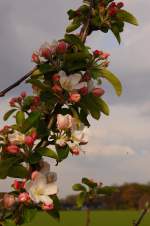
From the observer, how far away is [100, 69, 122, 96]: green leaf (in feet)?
7.86

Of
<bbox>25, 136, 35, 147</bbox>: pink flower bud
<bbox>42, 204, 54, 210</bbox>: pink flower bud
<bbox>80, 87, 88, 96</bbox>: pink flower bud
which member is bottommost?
<bbox>42, 204, 54, 210</bbox>: pink flower bud

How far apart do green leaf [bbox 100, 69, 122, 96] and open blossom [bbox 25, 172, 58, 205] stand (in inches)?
22.3

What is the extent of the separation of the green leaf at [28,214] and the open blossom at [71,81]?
1.63 feet

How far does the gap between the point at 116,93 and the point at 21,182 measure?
2.14 ft

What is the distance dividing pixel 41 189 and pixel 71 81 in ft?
1.47

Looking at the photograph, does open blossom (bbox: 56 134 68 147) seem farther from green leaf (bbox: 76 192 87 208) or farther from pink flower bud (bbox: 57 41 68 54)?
green leaf (bbox: 76 192 87 208)

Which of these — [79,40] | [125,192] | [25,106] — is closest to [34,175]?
[25,106]

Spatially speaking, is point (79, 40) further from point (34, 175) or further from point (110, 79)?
point (34, 175)

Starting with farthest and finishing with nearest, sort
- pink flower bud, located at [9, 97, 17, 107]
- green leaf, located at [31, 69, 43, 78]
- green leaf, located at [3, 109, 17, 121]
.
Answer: green leaf, located at [3, 109, 17, 121], pink flower bud, located at [9, 97, 17, 107], green leaf, located at [31, 69, 43, 78]

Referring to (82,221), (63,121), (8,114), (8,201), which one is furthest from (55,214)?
(82,221)

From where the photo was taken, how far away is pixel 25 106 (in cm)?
237

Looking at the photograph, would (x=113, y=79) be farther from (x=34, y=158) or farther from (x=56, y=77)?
(x=34, y=158)

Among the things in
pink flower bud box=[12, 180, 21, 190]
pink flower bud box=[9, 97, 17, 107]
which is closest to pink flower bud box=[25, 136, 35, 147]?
pink flower bud box=[12, 180, 21, 190]

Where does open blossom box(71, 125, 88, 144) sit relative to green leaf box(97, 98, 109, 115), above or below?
below
